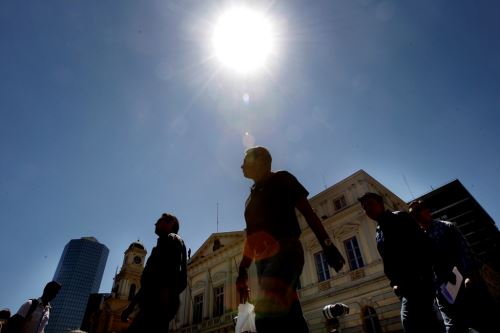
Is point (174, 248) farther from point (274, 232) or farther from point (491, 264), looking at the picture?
point (491, 264)

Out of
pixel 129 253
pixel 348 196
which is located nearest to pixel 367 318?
pixel 348 196

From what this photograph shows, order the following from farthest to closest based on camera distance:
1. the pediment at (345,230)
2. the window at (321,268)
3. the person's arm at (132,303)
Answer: the window at (321,268) < the pediment at (345,230) < the person's arm at (132,303)

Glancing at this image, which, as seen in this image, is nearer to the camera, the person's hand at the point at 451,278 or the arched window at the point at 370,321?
the person's hand at the point at 451,278

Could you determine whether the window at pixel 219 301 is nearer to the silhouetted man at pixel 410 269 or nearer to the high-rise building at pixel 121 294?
the high-rise building at pixel 121 294

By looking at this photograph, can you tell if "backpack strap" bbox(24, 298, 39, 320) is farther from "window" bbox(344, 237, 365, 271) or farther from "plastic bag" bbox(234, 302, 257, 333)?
"window" bbox(344, 237, 365, 271)

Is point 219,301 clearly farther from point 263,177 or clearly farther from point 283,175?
point 283,175

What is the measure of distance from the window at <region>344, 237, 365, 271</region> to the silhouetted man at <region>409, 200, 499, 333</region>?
12.8m

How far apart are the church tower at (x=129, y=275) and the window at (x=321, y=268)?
94.6ft

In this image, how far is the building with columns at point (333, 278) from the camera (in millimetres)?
13492

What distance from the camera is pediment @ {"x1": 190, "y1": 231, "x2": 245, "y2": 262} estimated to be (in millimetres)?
23861

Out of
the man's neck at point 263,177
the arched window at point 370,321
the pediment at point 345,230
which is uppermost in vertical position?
the pediment at point 345,230

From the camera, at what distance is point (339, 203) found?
1781 centimetres

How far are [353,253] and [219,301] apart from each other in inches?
492

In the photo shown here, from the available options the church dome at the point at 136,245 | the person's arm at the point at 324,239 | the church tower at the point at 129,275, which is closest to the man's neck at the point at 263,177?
the person's arm at the point at 324,239
